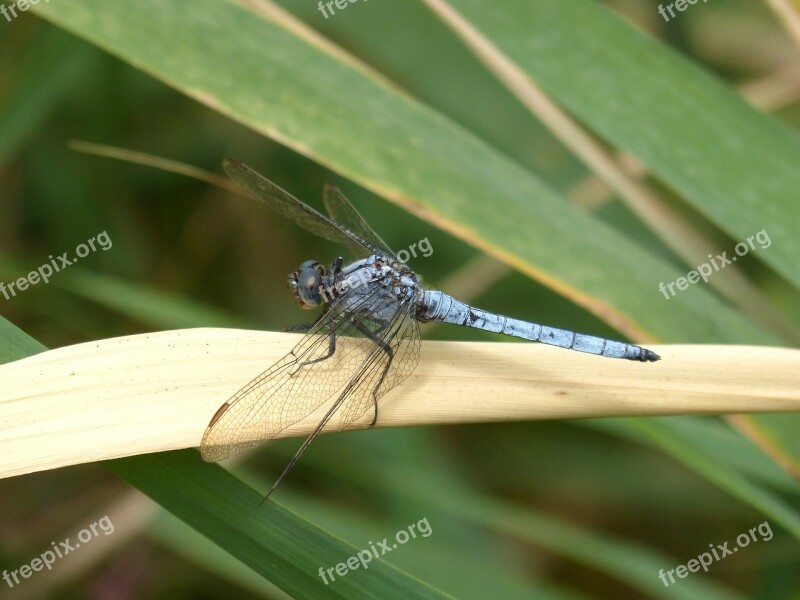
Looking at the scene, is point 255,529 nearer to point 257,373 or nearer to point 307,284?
point 257,373

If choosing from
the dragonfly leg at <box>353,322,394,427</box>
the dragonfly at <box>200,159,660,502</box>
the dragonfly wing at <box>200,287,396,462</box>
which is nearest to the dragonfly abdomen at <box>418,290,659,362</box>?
the dragonfly at <box>200,159,660,502</box>

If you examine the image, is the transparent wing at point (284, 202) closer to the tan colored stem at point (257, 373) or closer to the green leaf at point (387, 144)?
the green leaf at point (387, 144)

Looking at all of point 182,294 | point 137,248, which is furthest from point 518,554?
point 137,248

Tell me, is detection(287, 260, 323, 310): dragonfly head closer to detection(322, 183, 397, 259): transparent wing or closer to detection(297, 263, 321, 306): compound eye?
detection(297, 263, 321, 306): compound eye

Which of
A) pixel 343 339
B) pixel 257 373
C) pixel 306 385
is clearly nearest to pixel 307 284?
pixel 343 339

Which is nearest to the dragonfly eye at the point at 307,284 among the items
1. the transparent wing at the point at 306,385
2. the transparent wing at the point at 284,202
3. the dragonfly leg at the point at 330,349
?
the transparent wing at the point at 284,202

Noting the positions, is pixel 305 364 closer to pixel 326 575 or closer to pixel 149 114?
pixel 326 575
